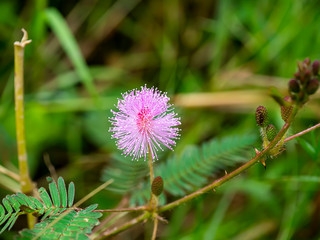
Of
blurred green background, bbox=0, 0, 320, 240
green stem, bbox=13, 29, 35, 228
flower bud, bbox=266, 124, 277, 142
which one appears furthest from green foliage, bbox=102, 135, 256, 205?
flower bud, bbox=266, 124, 277, 142

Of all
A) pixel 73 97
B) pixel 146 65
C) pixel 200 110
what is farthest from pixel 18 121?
pixel 146 65

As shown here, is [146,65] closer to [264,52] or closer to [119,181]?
[264,52]

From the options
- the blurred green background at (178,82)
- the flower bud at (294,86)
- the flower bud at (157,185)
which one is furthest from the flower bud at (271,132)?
the blurred green background at (178,82)

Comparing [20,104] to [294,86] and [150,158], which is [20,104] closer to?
[150,158]

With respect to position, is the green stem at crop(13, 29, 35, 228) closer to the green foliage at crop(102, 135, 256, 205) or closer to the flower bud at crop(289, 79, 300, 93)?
the green foliage at crop(102, 135, 256, 205)

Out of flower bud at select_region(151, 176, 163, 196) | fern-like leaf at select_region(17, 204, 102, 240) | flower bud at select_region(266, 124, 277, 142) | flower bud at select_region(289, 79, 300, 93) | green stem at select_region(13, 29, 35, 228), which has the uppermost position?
green stem at select_region(13, 29, 35, 228)

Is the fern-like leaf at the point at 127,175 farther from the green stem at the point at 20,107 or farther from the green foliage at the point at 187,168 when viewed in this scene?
the green stem at the point at 20,107
